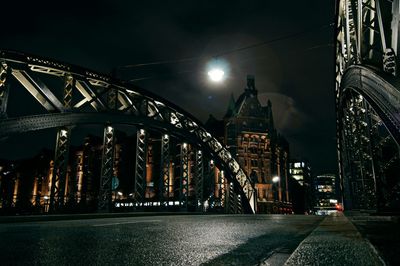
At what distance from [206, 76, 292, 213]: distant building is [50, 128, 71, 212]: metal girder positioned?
50.7 meters

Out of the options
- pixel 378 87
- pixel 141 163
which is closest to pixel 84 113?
pixel 141 163

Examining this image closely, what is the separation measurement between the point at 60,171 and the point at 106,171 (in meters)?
3.12

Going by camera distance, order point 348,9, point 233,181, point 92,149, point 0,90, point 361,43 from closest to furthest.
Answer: point 361,43
point 348,9
point 0,90
point 233,181
point 92,149

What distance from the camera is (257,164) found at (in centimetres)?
6719

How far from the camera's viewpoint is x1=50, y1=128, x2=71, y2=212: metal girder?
14.6 m

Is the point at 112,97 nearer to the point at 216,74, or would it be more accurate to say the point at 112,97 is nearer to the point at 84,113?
the point at 84,113

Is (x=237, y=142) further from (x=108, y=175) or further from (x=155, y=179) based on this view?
(x=108, y=175)

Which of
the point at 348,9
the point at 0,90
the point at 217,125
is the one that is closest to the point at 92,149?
the point at 217,125

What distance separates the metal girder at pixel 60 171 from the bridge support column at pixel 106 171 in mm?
2319

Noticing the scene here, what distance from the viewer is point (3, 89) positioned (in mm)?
13375

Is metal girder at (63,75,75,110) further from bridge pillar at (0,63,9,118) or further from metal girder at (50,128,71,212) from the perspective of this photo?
bridge pillar at (0,63,9,118)

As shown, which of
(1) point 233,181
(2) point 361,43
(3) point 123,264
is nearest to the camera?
(3) point 123,264

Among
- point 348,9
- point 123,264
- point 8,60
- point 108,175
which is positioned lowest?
point 123,264

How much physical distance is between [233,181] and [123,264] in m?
30.2
